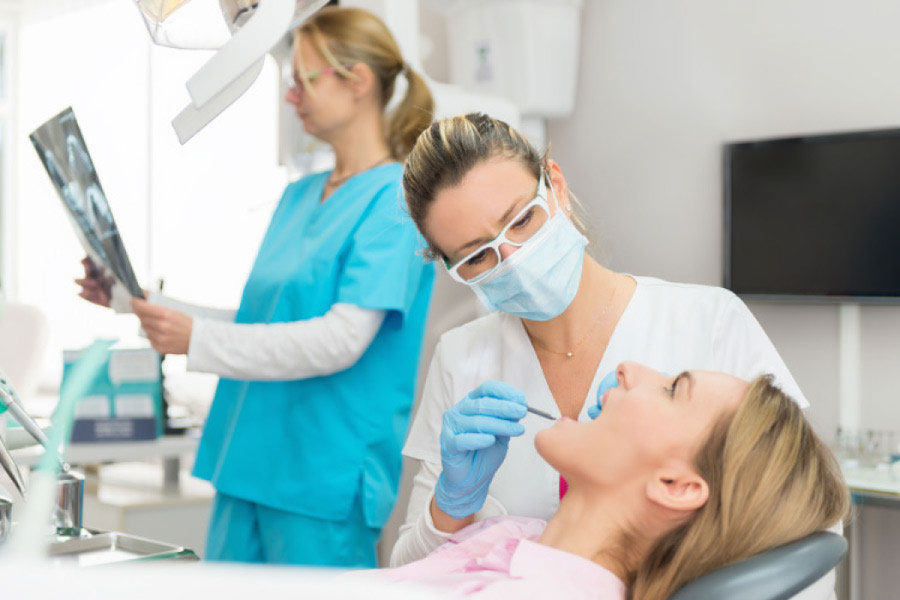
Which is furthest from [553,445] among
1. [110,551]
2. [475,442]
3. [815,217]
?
[815,217]

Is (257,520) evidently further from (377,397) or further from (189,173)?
(189,173)

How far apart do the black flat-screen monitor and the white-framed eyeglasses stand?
54.8 inches

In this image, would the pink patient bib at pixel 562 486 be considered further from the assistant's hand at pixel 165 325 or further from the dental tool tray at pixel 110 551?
the assistant's hand at pixel 165 325

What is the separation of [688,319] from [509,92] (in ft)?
5.67

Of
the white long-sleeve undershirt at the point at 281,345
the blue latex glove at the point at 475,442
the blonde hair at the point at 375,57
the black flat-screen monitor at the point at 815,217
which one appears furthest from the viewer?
the black flat-screen monitor at the point at 815,217

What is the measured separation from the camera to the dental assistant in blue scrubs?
67.4 inches

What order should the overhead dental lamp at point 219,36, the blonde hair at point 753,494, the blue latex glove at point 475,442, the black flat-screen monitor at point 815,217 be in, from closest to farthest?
the overhead dental lamp at point 219,36, the blonde hair at point 753,494, the blue latex glove at point 475,442, the black flat-screen monitor at point 815,217

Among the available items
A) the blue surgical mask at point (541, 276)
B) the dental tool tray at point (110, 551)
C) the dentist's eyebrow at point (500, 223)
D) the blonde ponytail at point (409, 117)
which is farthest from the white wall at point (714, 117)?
the dental tool tray at point (110, 551)

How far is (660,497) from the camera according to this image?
1.12 metres

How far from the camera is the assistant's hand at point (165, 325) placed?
1702mm

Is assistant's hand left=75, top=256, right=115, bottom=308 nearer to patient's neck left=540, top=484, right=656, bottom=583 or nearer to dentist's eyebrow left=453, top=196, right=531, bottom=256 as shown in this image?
Result: dentist's eyebrow left=453, top=196, right=531, bottom=256

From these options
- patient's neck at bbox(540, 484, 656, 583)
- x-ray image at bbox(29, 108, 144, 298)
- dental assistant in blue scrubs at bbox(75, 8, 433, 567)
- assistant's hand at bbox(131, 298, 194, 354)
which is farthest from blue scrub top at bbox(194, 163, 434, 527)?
patient's neck at bbox(540, 484, 656, 583)

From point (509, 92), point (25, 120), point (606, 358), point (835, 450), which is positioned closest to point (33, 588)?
point (606, 358)

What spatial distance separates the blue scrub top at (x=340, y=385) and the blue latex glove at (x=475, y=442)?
A: 0.54 metres
